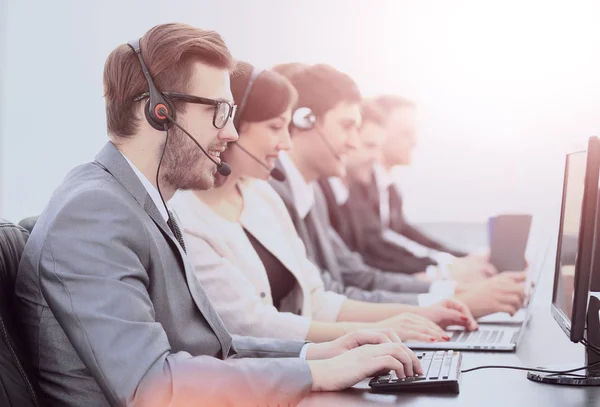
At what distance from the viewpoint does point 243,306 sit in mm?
1778

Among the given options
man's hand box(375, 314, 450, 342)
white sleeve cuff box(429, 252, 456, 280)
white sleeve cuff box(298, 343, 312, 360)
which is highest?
white sleeve cuff box(298, 343, 312, 360)

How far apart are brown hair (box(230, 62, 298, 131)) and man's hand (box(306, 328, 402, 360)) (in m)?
0.85

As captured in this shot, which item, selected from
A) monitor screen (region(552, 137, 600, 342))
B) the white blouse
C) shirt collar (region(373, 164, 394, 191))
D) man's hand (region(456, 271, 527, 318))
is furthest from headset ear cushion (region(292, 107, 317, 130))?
monitor screen (region(552, 137, 600, 342))

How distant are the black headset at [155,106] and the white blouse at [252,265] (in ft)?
1.55

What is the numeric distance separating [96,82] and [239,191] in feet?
4.49

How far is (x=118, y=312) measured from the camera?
42.1 inches

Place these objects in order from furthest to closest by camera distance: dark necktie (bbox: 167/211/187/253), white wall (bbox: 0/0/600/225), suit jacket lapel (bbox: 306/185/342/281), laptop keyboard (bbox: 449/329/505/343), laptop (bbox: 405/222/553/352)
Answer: white wall (bbox: 0/0/600/225), suit jacket lapel (bbox: 306/185/342/281), laptop keyboard (bbox: 449/329/505/343), laptop (bbox: 405/222/553/352), dark necktie (bbox: 167/211/187/253)

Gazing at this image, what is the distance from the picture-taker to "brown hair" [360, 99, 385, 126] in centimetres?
369

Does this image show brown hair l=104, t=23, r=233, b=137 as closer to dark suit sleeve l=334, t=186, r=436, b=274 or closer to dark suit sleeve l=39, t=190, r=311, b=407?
dark suit sleeve l=39, t=190, r=311, b=407

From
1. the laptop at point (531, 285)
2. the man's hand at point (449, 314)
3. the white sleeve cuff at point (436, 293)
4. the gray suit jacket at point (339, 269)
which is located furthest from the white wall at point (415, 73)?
the man's hand at point (449, 314)

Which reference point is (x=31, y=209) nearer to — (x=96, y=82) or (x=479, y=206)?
(x=96, y=82)

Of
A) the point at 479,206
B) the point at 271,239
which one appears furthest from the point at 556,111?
the point at 271,239

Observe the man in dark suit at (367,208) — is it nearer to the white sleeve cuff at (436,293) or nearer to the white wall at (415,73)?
the white wall at (415,73)

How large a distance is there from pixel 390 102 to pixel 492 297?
5.86ft
